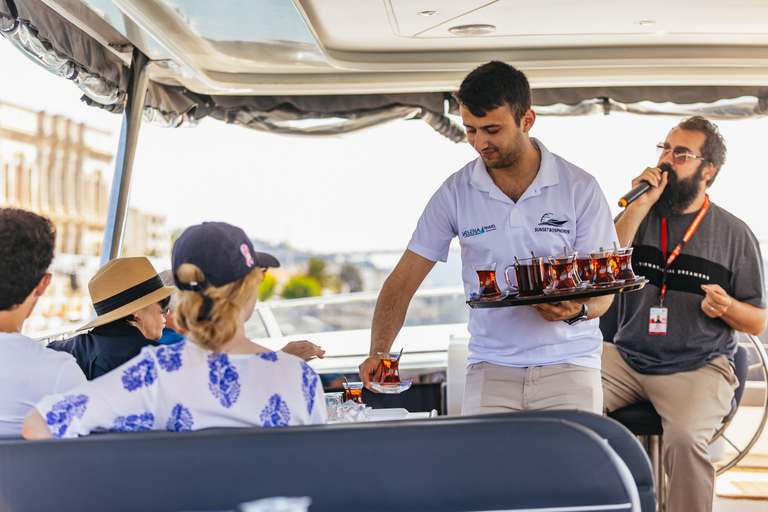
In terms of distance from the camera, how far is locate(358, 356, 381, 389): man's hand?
7.61ft

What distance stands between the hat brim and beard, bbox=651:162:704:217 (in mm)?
2225

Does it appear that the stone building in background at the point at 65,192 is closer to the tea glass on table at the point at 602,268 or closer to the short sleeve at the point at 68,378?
the short sleeve at the point at 68,378

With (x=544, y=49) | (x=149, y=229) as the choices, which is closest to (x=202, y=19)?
(x=544, y=49)

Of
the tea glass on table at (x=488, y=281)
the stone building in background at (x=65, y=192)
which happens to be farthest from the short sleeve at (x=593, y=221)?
the stone building in background at (x=65, y=192)

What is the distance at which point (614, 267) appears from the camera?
2.37 meters

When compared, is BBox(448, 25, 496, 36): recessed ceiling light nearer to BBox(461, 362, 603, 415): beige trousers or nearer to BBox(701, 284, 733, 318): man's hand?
BBox(701, 284, 733, 318): man's hand

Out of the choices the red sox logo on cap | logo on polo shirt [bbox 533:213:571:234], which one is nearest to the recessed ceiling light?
logo on polo shirt [bbox 533:213:571:234]

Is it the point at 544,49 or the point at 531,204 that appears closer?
the point at 531,204

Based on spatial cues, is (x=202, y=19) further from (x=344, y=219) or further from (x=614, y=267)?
(x=344, y=219)

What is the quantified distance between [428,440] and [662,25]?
3.03 m

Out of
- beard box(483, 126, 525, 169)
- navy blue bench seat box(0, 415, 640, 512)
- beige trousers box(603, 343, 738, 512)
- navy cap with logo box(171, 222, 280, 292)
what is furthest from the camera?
beige trousers box(603, 343, 738, 512)

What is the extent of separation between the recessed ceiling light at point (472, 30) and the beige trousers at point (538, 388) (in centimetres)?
198

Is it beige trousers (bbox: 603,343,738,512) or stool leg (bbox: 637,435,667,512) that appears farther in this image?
stool leg (bbox: 637,435,667,512)

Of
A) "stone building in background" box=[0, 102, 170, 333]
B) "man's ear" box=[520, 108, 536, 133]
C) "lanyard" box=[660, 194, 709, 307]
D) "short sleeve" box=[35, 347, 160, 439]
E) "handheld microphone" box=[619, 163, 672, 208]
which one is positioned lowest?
"short sleeve" box=[35, 347, 160, 439]
